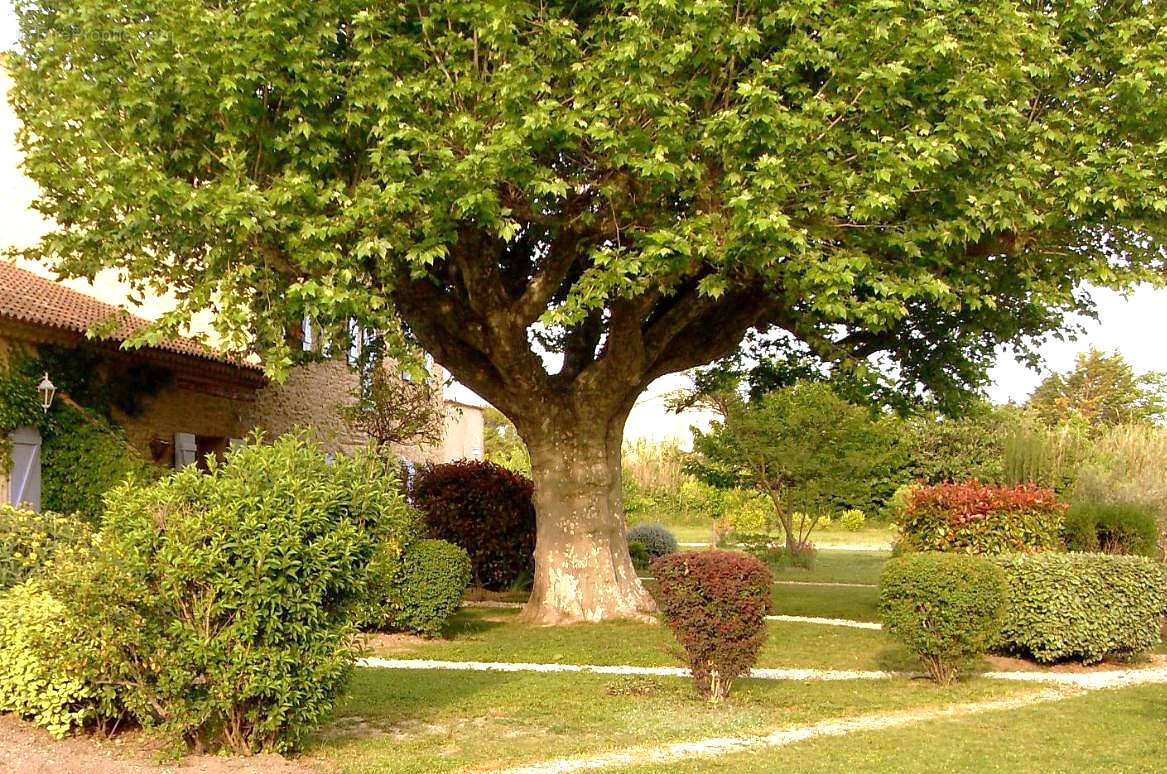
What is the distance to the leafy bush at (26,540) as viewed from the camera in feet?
29.3

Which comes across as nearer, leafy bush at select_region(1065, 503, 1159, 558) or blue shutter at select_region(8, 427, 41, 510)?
blue shutter at select_region(8, 427, 41, 510)

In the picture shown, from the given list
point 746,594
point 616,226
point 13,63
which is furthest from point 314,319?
point 746,594

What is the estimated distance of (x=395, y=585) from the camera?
13797 millimetres

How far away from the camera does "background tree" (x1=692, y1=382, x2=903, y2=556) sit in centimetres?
2448

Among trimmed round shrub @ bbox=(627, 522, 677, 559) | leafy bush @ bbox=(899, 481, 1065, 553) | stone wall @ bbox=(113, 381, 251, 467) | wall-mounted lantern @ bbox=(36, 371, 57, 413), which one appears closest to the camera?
leafy bush @ bbox=(899, 481, 1065, 553)

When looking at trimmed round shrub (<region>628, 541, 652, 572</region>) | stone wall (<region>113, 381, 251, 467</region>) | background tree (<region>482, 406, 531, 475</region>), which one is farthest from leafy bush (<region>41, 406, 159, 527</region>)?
→ background tree (<region>482, 406, 531, 475</region>)

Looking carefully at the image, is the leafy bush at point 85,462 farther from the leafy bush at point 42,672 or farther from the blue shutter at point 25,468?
the leafy bush at point 42,672

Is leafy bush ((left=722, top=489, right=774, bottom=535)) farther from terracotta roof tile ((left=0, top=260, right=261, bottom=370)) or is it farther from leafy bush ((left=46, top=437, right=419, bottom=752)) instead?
leafy bush ((left=46, top=437, right=419, bottom=752))

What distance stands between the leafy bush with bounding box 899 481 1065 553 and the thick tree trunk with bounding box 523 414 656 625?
4110 mm

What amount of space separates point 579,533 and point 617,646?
7.64ft

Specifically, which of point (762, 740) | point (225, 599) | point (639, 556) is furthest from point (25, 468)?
point (639, 556)

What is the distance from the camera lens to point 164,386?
19.0 metres

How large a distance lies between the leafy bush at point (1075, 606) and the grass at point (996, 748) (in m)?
2.23

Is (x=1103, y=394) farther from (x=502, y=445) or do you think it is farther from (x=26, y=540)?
(x=26, y=540)
